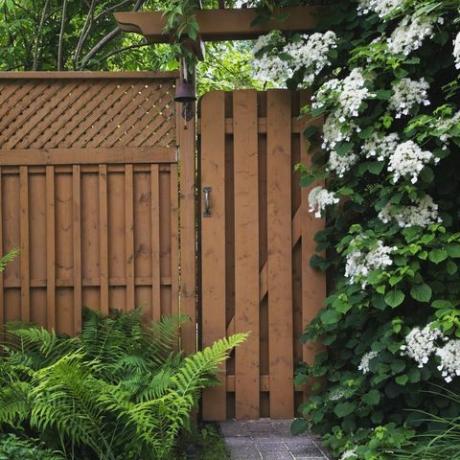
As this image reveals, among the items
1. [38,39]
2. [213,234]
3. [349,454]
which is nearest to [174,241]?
[213,234]

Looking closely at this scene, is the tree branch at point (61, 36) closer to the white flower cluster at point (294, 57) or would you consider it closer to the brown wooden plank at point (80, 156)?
the brown wooden plank at point (80, 156)

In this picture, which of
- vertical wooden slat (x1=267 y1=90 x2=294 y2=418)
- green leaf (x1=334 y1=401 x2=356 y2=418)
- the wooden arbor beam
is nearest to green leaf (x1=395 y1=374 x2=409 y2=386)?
green leaf (x1=334 y1=401 x2=356 y2=418)

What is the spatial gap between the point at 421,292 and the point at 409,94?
0.96 metres

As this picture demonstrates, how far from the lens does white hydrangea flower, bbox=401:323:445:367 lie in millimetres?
2850

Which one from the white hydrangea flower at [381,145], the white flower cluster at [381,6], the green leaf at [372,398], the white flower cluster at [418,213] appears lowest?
the green leaf at [372,398]

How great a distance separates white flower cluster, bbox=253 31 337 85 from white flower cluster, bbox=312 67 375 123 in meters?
0.25

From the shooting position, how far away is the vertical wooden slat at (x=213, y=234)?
3.71 metres

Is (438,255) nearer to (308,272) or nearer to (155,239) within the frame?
(308,272)

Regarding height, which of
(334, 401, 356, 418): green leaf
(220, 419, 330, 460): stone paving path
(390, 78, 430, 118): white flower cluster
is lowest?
(220, 419, 330, 460): stone paving path

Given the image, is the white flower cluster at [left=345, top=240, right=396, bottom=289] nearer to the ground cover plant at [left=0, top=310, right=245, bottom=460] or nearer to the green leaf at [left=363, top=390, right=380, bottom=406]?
the green leaf at [left=363, top=390, right=380, bottom=406]

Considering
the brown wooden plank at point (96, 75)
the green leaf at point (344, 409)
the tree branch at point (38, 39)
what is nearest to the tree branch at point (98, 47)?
the tree branch at point (38, 39)

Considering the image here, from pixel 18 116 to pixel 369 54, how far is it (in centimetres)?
210

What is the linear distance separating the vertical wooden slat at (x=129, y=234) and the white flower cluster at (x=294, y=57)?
3.22ft

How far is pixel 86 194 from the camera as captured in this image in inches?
148
